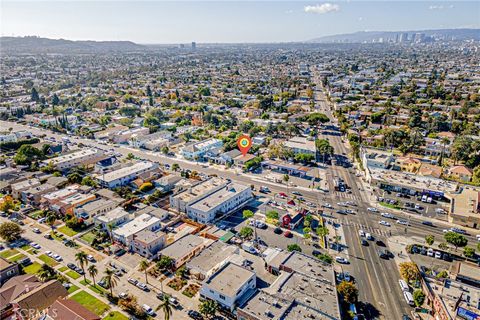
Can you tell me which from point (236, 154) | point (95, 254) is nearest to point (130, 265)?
point (95, 254)

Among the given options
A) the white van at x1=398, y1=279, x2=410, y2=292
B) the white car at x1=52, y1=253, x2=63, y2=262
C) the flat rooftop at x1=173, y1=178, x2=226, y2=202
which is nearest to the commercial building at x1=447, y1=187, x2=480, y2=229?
the white van at x1=398, y1=279, x2=410, y2=292

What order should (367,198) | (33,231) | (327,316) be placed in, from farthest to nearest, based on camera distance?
(367,198) → (33,231) → (327,316)

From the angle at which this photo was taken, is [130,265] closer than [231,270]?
No

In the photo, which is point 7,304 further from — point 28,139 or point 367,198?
point 28,139

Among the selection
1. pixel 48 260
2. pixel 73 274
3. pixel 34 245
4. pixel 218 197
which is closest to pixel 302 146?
pixel 218 197

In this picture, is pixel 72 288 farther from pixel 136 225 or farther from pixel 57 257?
pixel 136 225
